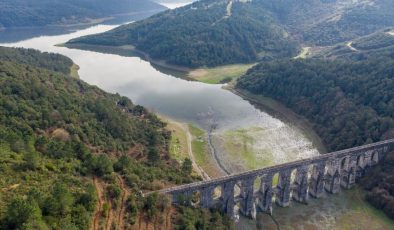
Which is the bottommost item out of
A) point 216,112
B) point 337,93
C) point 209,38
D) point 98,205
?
point 216,112

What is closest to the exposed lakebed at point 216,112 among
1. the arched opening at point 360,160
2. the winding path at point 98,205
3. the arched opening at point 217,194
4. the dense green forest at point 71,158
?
the arched opening at point 217,194

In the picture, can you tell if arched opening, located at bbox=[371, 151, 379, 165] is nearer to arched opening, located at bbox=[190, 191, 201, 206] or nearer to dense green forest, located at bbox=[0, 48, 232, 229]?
dense green forest, located at bbox=[0, 48, 232, 229]

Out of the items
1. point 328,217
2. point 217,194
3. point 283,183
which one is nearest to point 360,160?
point 328,217

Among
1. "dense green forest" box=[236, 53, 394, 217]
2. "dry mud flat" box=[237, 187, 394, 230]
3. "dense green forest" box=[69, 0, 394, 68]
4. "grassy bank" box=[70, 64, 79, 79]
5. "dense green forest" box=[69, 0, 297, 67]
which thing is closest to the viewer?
"dry mud flat" box=[237, 187, 394, 230]

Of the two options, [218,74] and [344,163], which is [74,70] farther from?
[344,163]

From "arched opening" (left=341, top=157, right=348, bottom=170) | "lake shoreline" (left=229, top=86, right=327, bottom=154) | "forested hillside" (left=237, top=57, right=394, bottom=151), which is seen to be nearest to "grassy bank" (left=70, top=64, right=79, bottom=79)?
"lake shoreline" (left=229, top=86, right=327, bottom=154)

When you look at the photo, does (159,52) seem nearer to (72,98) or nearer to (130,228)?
(72,98)
